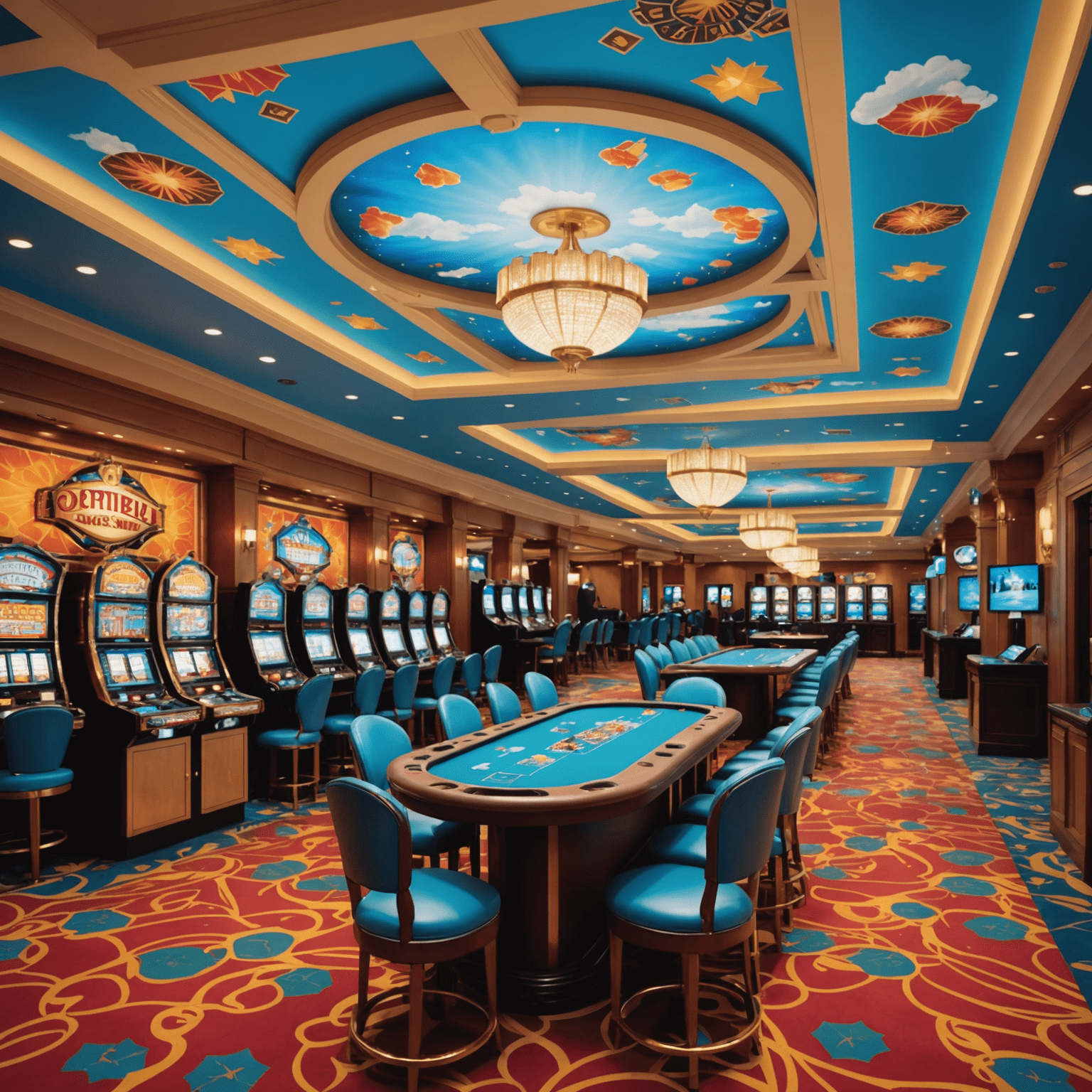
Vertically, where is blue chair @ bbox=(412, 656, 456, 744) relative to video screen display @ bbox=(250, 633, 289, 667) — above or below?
below

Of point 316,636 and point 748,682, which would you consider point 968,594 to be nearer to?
point 748,682

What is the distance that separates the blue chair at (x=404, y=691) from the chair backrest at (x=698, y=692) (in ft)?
7.41

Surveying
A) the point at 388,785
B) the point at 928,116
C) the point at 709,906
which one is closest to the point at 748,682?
the point at 388,785

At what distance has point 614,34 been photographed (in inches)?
96.3

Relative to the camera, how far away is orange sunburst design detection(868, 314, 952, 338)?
4.88 m

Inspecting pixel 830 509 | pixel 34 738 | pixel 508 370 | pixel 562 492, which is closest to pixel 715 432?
pixel 508 370

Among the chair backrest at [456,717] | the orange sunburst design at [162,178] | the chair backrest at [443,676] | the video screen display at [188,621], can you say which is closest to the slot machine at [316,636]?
the chair backrest at [443,676]

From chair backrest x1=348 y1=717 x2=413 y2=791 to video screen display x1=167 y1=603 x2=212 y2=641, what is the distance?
88.2 inches

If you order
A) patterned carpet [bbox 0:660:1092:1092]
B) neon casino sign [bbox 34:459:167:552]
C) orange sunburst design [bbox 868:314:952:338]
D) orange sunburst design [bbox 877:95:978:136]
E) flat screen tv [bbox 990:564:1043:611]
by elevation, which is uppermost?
orange sunburst design [bbox 877:95:978:136]

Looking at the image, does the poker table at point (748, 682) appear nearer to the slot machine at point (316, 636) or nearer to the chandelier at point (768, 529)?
the slot machine at point (316, 636)

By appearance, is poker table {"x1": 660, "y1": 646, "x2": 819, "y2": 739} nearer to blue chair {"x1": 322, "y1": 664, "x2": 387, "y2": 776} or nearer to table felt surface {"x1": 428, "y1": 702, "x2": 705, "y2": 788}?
blue chair {"x1": 322, "y1": 664, "x2": 387, "y2": 776}

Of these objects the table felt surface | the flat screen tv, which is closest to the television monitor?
the flat screen tv

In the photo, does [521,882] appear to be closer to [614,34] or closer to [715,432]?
[614,34]

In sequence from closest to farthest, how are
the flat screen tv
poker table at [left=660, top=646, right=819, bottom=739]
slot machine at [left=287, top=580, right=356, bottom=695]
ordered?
slot machine at [left=287, top=580, right=356, bottom=695], poker table at [left=660, top=646, right=819, bottom=739], the flat screen tv
